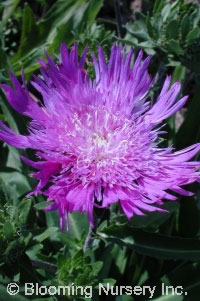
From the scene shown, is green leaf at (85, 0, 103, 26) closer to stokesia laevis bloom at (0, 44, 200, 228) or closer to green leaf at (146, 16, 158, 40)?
green leaf at (146, 16, 158, 40)

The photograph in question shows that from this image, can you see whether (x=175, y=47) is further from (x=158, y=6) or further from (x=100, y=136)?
(x=100, y=136)

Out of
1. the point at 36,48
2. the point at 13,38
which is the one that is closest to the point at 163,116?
the point at 36,48

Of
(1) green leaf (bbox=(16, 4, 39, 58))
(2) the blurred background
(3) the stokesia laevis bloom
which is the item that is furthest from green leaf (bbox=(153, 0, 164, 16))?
(1) green leaf (bbox=(16, 4, 39, 58))

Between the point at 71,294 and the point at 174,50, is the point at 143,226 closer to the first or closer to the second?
the point at 71,294

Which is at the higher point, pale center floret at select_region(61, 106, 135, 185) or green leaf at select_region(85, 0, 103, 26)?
green leaf at select_region(85, 0, 103, 26)

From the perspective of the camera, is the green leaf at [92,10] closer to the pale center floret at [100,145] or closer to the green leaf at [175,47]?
the green leaf at [175,47]

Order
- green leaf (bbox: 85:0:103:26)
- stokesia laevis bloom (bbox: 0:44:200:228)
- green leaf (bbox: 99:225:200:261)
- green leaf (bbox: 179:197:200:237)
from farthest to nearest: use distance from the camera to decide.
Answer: green leaf (bbox: 85:0:103:26) < green leaf (bbox: 179:197:200:237) < green leaf (bbox: 99:225:200:261) < stokesia laevis bloom (bbox: 0:44:200:228)
